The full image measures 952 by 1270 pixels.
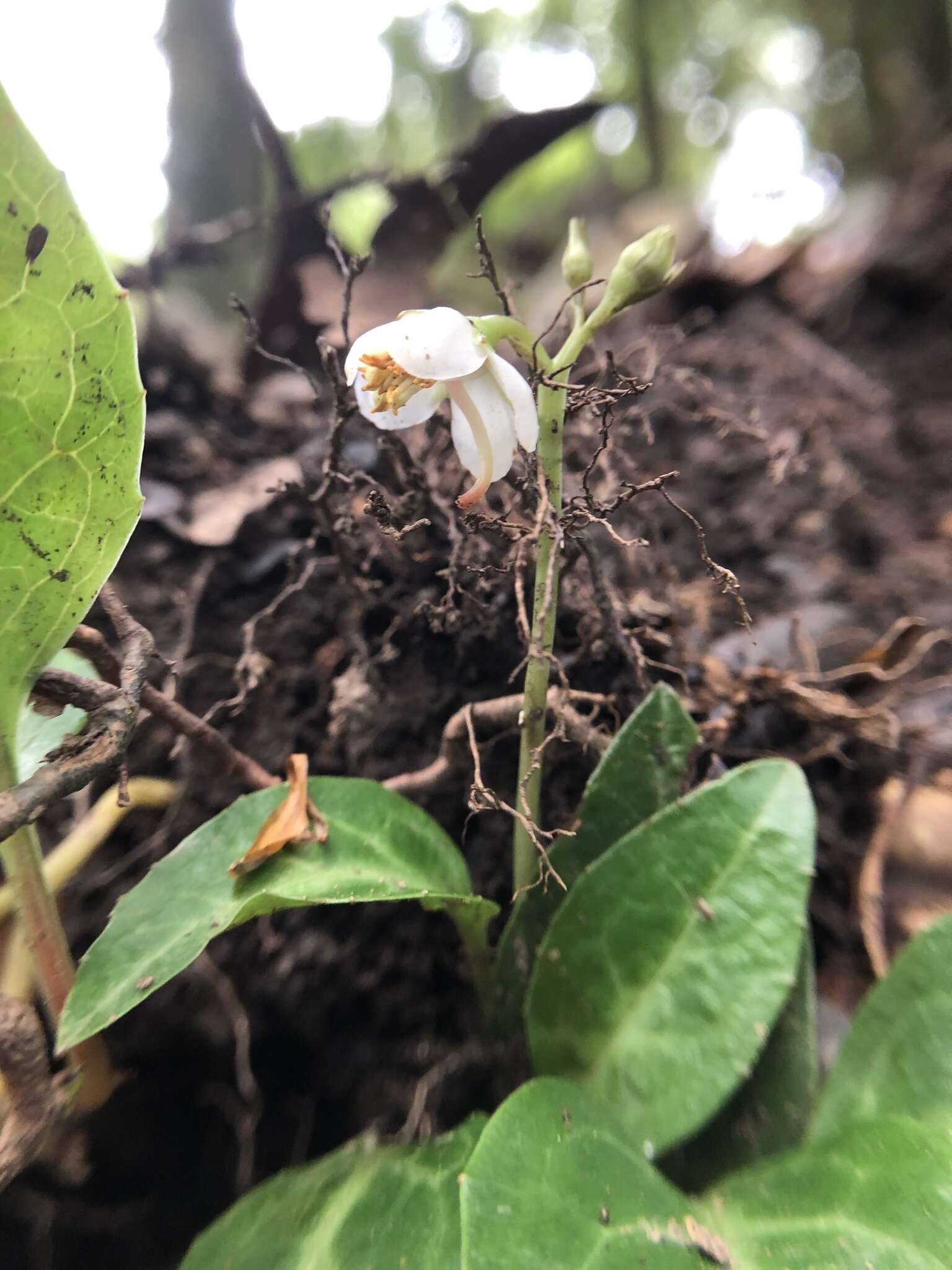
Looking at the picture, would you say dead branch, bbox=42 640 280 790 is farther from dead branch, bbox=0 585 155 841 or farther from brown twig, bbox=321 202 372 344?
brown twig, bbox=321 202 372 344

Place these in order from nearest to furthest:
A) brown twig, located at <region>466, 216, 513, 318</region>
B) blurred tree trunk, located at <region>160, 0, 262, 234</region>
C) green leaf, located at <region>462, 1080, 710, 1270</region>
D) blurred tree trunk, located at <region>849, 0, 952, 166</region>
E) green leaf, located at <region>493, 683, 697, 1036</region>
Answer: green leaf, located at <region>462, 1080, 710, 1270</region>
brown twig, located at <region>466, 216, 513, 318</region>
green leaf, located at <region>493, 683, 697, 1036</region>
blurred tree trunk, located at <region>160, 0, 262, 234</region>
blurred tree trunk, located at <region>849, 0, 952, 166</region>

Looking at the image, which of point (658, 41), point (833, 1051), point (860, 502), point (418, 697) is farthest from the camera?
point (658, 41)

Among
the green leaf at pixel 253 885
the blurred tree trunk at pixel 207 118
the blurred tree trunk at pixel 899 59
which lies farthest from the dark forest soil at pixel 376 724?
the blurred tree trunk at pixel 899 59

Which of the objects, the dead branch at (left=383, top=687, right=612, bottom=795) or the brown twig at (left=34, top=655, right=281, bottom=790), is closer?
the brown twig at (left=34, top=655, right=281, bottom=790)

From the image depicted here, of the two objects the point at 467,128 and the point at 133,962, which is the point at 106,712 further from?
the point at 467,128

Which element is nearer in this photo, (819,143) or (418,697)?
(418,697)

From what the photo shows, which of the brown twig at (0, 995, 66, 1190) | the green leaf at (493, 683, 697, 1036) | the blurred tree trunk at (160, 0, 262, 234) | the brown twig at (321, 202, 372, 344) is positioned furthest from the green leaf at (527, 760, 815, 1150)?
the blurred tree trunk at (160, 0, 262, 234)

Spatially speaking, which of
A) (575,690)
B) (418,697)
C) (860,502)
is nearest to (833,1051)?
(575,690)

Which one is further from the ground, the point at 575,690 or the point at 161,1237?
the point at 575,690
